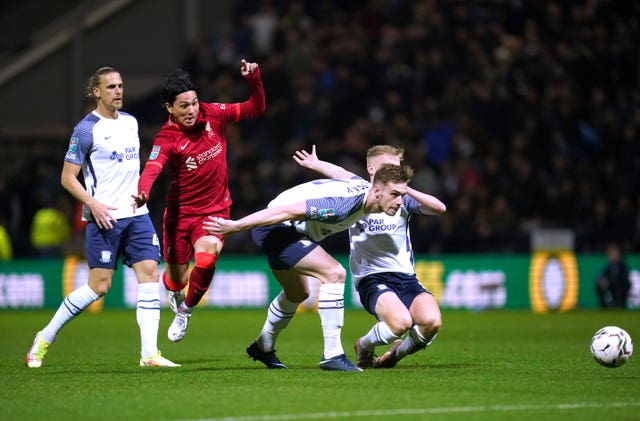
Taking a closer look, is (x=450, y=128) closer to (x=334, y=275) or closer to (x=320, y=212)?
(x=334, y=275)

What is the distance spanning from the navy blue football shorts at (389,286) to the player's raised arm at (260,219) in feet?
4.19

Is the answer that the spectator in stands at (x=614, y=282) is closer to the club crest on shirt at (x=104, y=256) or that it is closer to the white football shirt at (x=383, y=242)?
the white football shirt at (x=383, y=242)

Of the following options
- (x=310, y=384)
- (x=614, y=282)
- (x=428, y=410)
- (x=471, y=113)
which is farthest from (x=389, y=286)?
(x=471, y=113)

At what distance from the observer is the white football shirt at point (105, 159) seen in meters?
9.67

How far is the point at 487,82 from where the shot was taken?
71.7 ft

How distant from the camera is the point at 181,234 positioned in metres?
10.3

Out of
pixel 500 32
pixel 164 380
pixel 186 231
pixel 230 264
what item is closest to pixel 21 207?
pixel 230 264

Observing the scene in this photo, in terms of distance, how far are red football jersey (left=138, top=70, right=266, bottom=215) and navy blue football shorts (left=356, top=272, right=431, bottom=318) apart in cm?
151

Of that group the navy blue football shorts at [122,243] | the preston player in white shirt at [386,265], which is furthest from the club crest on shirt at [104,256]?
the preston player in white shirt at [386,265]

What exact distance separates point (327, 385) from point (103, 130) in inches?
122

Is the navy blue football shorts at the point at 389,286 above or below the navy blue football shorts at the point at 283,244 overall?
below

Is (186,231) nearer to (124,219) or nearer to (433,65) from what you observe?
(124,219)

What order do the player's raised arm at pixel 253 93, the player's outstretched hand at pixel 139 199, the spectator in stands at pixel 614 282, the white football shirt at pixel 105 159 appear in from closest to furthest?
the player's outstretched hand at pixel 139 199 → the white football shirt at pixel 105 159 → the player's raised arm at pixel 253 93 → the spectator in stands at pixel 614 282

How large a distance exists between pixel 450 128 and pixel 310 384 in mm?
13967
